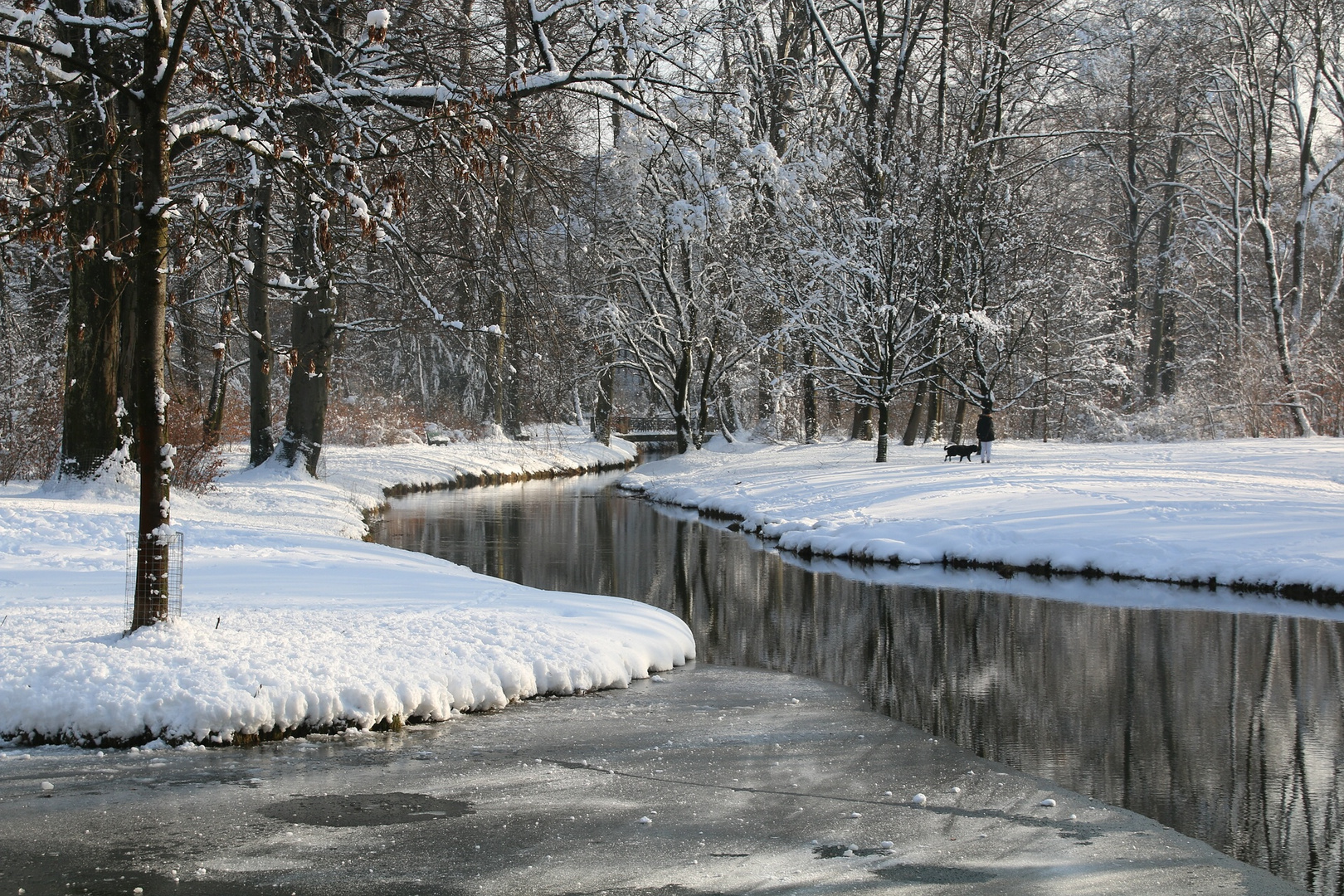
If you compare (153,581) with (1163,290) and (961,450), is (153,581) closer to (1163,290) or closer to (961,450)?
(961,450)

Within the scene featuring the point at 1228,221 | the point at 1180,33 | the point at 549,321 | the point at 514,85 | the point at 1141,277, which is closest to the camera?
the point at 514,85

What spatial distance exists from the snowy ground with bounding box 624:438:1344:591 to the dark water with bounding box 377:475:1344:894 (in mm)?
836

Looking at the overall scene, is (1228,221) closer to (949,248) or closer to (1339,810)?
(949,248)

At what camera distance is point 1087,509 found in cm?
1817

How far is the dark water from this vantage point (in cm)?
723

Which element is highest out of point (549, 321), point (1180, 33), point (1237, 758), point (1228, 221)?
point (1180, 33)

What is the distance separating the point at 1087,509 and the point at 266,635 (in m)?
13.9

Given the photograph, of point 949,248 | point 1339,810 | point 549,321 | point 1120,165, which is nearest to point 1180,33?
point 1120,165

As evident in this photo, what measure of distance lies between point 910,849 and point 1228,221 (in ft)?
118

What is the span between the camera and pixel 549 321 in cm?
1114

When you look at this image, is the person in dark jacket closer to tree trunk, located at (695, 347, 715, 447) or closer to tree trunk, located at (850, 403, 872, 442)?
tree trunk, located at (850, 403, 872, 442)

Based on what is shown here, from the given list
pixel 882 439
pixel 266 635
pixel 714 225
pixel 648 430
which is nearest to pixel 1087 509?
pixel 714 225

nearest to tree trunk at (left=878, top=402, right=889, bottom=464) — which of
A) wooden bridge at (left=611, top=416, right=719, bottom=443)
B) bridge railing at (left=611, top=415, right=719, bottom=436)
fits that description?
bridge railing at (left=611, top=415, right=719, bottom=436)

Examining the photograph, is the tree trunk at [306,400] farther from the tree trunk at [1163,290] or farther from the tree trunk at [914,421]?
the tree trunk at [1163,290]
